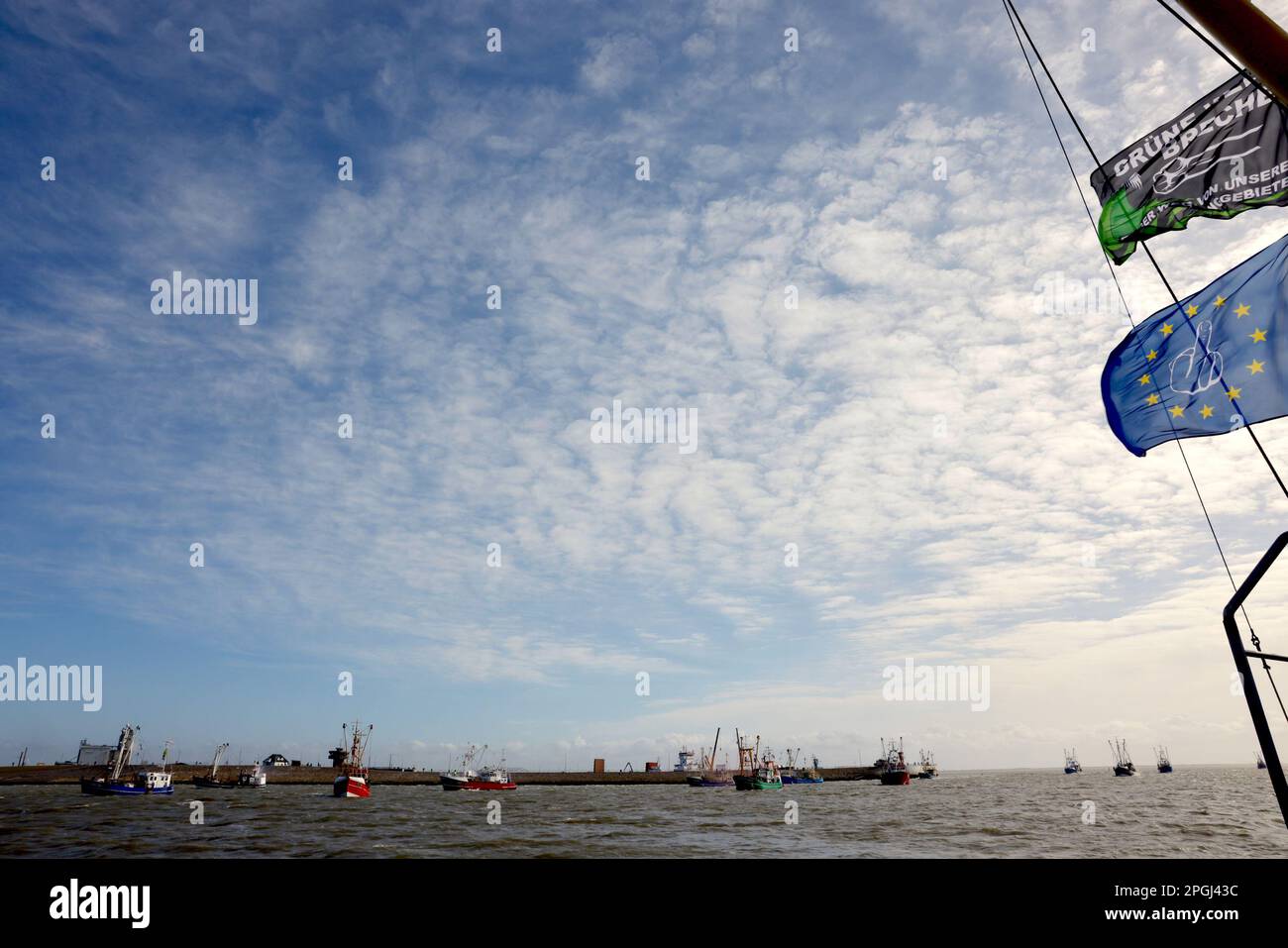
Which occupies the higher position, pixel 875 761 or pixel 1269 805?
pixel 1269 805

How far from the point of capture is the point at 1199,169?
28.5 ft

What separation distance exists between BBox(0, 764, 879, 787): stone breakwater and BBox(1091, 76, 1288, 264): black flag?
144 m

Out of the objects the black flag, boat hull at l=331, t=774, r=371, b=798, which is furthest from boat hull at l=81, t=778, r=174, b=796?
the black flag

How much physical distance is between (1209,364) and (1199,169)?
2325 millimetres

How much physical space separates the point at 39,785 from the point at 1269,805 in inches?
6691

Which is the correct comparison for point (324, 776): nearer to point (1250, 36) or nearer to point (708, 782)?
point (708, 782)

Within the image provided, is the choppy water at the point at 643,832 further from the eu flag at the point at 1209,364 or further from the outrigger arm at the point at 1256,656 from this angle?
the outrigger arm at the point at 1256,656

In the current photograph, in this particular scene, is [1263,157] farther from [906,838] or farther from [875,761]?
[875,761]

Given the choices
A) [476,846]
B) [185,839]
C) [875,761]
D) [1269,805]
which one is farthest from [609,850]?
[875,761]

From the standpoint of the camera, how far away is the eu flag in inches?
328

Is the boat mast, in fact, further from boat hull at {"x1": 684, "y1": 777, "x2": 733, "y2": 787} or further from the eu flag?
boat hull at {"x1": 684, "y1": 777, "x2": 733, "y2": 787}
